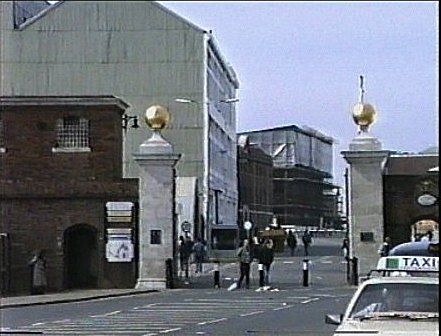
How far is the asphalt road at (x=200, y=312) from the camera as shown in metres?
22.3

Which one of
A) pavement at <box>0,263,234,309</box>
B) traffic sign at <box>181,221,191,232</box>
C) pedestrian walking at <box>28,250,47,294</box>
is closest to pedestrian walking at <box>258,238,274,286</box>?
pavement at <box>0,263,234,309</box>

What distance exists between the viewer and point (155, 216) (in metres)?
36.8

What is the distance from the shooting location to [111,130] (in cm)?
3738

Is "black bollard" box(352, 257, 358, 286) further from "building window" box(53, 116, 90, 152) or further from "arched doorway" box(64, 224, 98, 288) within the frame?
"building window" box(53, 116, 90, 152)

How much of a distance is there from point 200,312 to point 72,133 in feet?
40.2

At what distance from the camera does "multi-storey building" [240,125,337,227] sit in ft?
308

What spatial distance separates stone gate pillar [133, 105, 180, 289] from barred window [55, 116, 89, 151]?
192cm

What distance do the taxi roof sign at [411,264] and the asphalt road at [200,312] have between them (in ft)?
20.5

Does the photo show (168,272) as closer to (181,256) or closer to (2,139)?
(2,139)

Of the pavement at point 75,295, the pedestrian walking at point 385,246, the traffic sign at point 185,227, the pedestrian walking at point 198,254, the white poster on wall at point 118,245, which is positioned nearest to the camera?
the pavement at point 75,295

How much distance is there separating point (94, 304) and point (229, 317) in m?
6.37

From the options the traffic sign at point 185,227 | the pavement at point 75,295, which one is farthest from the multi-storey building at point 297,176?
the pavement at point 75,295

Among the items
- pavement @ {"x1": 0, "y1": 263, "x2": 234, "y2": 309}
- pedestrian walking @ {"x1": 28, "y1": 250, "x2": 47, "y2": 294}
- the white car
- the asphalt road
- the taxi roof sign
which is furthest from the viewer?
pedestrian walking @ {"x1": 28, "y1": 250, "x2": 47, "y2": 294}

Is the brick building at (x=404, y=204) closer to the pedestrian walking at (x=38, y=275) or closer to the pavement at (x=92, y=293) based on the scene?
the pavement at (x=92, y=293)
